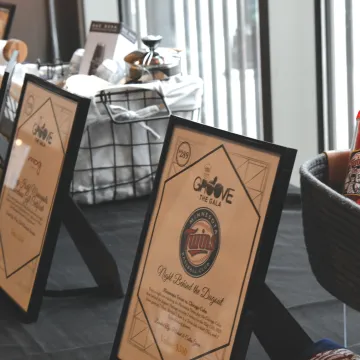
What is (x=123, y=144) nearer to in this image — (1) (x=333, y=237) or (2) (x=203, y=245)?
(2) (x=203, y=245)

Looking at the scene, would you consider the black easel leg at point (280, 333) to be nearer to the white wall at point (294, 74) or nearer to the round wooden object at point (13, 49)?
the white wall at point (294, 74)

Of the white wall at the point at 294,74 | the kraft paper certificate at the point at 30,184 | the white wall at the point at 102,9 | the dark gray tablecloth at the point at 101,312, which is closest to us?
the dark gray tablecloth at the point at 101,312

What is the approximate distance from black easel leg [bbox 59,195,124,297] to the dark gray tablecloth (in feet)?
0.09

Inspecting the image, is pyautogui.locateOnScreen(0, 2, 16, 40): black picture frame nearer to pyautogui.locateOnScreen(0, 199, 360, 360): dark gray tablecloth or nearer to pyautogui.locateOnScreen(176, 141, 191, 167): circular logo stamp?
pyautogui.locateOnScreen(0, 199, 360, 360): dark gray tablecloth

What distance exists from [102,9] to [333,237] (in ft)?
8.68

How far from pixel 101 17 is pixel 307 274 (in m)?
2.17

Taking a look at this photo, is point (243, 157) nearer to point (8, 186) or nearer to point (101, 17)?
point (8, 186)

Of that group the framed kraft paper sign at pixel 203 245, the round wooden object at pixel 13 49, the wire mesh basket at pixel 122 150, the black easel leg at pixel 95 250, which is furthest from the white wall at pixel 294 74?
the framed kraft paper sign at pixel 203 245

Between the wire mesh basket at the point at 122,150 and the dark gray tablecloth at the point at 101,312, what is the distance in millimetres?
284

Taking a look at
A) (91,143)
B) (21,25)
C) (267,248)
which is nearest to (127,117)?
(91,143)

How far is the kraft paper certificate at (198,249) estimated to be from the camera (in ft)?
3.00

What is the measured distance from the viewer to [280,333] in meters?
0.95

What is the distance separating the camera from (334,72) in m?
2.09

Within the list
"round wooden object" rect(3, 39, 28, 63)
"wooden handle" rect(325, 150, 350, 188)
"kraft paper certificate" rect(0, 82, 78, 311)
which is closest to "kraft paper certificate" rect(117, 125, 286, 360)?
"wooden handle" rect(325, 150, 350, 188)
